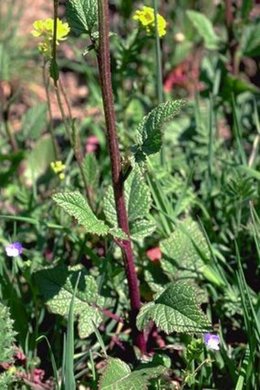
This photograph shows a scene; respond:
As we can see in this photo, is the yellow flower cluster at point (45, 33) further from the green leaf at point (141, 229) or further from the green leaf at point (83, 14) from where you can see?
the green leaf at point (141, 229)

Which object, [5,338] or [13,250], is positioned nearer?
[5,338]

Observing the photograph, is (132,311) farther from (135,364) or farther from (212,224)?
(212,224)

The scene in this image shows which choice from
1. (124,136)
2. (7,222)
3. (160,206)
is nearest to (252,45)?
(124,136)

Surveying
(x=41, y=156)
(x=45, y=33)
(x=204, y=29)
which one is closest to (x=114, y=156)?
(x=45, y=33)

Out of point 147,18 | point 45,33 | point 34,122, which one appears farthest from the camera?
point 34,122

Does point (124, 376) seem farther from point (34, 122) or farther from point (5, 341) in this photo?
point (34, 122)

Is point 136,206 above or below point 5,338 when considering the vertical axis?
above
